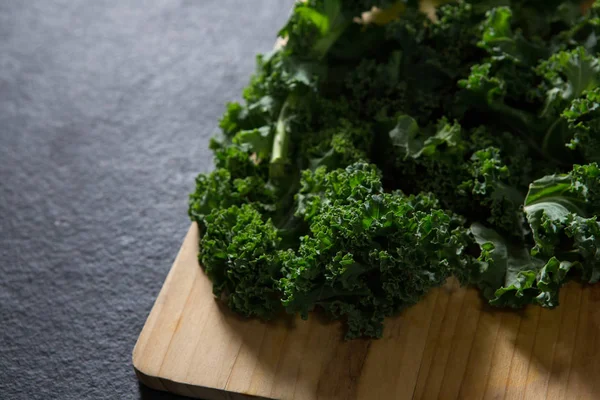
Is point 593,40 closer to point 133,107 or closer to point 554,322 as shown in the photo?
point 554,322

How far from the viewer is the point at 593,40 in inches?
138

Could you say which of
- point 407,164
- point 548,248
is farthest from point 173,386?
point 548,248

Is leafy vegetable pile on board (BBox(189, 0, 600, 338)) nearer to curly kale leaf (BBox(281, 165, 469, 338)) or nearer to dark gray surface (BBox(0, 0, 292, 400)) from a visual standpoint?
curly kale leaf (BBox(281, 165, 469, 338))

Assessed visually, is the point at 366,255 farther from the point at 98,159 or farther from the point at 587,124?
the point at 98,159

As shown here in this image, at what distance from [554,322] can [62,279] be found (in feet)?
7.38

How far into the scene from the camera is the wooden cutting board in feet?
9.49

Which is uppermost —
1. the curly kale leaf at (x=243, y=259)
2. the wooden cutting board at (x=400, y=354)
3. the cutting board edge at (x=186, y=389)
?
the curly kale leaf at (x=243, y=259)

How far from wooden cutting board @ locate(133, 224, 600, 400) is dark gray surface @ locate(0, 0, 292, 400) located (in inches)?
12.3

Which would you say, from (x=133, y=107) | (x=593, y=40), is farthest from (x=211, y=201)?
(x=593, y=40)

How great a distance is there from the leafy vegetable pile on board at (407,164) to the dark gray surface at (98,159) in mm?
627

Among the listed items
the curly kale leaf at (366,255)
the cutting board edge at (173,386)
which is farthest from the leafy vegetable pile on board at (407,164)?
the cutting board edge at (173,386)

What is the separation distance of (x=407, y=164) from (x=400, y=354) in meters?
0.81

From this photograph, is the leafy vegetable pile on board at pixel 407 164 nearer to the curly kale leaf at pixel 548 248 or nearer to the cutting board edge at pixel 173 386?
the curly kale leaf at pixel 548 248

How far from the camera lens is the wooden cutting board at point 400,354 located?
9.49 ft
